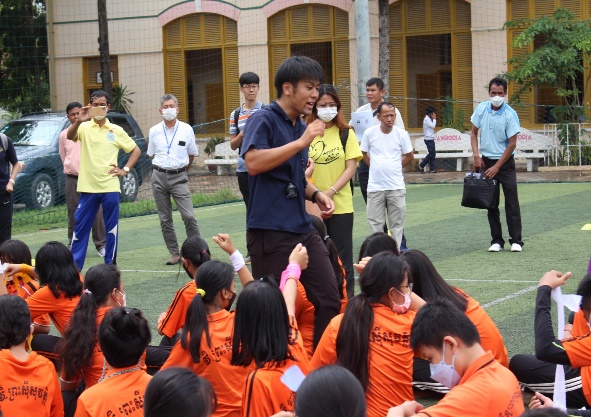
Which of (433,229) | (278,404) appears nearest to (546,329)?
(278,404)

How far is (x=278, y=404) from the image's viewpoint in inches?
159

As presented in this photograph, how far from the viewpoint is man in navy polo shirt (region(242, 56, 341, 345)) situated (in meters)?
5.34

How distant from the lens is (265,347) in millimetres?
4219

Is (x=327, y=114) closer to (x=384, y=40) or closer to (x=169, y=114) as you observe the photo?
(x=169, y=114)

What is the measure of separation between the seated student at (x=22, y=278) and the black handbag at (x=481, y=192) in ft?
17.9

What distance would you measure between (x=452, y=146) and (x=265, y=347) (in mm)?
20299

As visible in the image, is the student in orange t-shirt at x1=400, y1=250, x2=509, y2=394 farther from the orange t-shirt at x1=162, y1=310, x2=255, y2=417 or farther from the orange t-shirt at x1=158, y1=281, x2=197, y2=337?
the orange t-shirt at x1=158, y1=281, x2=197, y2=337

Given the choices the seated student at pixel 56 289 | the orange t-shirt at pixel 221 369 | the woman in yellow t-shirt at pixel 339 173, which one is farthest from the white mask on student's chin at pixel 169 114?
the orange t-shirt at pixel 221 369

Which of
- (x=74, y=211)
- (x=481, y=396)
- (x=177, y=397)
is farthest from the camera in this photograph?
(x=74, y=211)

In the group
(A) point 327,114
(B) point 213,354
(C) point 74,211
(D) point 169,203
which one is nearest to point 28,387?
(B) point 213,354

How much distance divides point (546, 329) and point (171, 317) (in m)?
2.37

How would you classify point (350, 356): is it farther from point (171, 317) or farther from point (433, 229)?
point (433, 229)

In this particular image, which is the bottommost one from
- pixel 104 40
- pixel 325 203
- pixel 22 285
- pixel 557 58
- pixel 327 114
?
pixel 22 285

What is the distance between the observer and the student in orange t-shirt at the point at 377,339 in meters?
4.64
